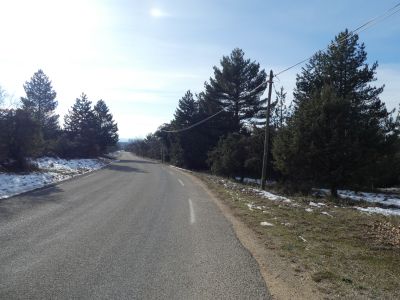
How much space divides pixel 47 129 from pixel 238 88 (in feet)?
90.5

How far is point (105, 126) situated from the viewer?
8538 cm

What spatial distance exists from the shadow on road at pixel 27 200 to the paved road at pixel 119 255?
0.05m

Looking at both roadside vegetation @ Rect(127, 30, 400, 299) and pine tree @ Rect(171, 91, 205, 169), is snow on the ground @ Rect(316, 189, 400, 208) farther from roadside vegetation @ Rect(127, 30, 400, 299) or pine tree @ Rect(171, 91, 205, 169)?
pine tree @ Rect(171, 91, 205, 169)

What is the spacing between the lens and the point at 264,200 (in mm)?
17062

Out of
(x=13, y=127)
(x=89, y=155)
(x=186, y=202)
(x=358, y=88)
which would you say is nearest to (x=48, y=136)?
(x=89, y=155)

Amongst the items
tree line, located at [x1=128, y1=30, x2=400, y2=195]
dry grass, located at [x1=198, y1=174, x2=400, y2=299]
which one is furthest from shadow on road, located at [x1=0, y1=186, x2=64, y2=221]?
tree line, located at [x1=128, y1=30, x2=400, y2=195]

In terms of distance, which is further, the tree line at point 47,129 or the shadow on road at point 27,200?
the tree line at point 47,129

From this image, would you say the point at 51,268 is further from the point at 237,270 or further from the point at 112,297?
the point at 237,270

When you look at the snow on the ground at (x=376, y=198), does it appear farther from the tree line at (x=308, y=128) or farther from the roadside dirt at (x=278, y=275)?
the roadside dirt at (x=278, y=275)

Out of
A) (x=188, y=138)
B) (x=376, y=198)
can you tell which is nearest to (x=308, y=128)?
(x=376, y=198)

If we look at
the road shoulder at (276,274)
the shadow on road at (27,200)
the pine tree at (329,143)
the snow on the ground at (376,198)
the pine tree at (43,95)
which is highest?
the pine tree at (43,95)

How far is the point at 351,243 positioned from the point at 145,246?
463 centimetres

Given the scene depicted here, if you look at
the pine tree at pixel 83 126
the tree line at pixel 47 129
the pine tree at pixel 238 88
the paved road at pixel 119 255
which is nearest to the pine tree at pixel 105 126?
the tree line at pixel 47 129

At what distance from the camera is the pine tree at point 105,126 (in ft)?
268
